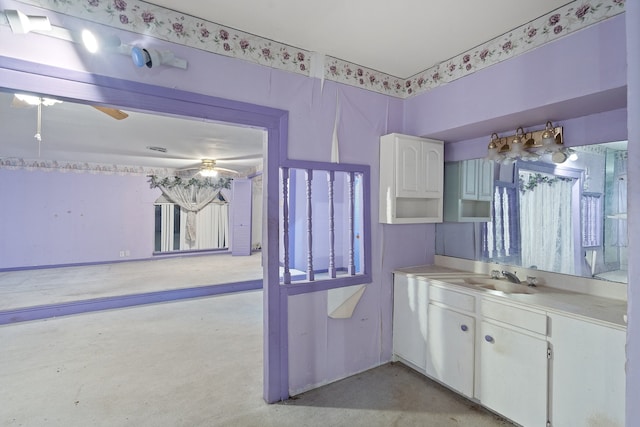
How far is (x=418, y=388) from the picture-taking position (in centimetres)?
228

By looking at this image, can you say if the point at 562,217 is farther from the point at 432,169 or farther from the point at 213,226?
the point at 213,226

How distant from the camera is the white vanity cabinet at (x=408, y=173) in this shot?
244 cm

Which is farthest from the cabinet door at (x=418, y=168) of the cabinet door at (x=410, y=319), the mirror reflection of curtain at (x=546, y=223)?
the cabinet door at (x=410, y=319)

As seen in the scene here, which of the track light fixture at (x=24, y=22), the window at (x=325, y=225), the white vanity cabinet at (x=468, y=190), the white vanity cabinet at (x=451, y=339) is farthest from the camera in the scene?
the white vanity cabinet at (x=468, y=190)

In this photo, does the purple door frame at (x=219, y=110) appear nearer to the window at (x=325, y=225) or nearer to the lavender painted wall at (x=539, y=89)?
the window at (x=325, y=225)

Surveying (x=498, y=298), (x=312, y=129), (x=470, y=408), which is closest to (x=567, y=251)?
(x=498, y=298)

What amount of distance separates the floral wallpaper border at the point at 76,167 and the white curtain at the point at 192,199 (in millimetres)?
549

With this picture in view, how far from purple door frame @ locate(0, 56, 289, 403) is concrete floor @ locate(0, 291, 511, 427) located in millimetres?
314

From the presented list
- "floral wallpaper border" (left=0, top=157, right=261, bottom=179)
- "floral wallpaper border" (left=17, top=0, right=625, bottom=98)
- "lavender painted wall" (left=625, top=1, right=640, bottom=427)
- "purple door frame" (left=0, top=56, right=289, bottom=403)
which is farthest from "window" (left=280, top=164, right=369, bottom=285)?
"floral wallpaper border" (left=0, top=157, right=261, bottom=179)

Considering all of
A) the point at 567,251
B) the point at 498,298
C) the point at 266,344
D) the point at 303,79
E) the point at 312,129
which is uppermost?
the point at 303,79

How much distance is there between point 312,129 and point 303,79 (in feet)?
1.17

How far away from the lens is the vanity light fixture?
2062 millimetres

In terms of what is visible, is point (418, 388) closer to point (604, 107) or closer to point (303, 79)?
point (604, 107)

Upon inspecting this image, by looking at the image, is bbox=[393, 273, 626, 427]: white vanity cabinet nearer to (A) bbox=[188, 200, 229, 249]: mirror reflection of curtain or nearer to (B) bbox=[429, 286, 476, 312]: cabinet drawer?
(B) bbox=[429, 286, 476, 312]: cabinet drawer
